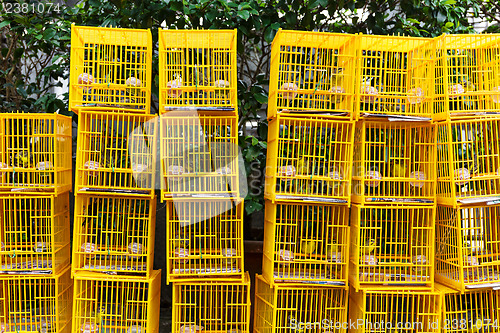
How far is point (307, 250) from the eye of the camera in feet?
10.3

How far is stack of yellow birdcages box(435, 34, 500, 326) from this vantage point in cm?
291

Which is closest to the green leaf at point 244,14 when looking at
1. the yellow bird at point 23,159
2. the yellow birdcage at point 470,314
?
the yellow bird at point 23,159

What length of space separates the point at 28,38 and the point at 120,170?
2.08 meters

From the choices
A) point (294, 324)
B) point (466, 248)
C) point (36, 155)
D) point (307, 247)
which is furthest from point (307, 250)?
point (36, 155)

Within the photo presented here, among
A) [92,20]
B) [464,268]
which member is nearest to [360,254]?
[464,268]

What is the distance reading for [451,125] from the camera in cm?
303

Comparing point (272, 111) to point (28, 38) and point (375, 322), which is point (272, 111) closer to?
point (375, 322)

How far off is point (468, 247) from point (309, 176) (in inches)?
49.5

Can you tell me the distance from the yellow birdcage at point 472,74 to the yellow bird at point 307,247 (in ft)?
4.32

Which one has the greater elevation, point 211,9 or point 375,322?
point 211,9

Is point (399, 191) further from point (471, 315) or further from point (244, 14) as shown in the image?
point (244, 14)

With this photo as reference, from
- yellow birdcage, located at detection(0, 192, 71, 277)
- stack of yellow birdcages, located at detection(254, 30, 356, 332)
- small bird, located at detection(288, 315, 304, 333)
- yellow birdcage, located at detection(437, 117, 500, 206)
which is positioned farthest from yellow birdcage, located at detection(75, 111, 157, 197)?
yellow birdcage, located at detection(437, 117, 500, 206)

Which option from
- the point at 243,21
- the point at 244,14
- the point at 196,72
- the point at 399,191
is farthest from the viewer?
the point at 243,21

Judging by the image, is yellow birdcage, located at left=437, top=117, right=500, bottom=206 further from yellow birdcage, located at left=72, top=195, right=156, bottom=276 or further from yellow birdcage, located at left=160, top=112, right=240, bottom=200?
yellow birdcage, located at left=72, top=195, right=156, bottom=276
